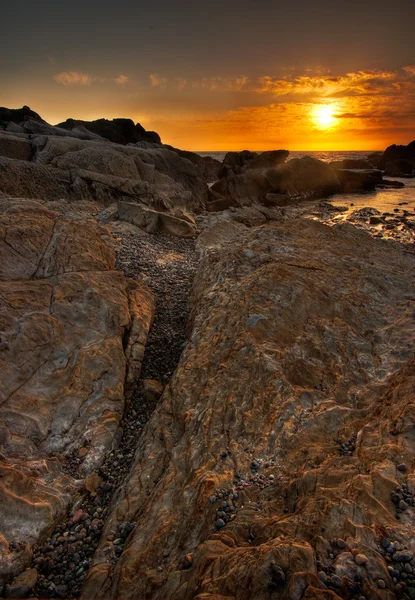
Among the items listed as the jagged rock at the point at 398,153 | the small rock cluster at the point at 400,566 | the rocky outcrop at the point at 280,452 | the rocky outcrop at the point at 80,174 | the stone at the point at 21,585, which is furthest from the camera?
the jagged rock at the point at 398,153

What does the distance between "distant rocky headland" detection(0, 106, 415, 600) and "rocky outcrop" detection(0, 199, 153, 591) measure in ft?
0.12

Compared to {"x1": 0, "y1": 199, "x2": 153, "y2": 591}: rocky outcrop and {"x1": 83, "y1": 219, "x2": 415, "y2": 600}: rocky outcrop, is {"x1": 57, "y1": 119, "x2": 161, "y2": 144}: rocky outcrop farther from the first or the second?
{"x1": 83, "y1": 219, "x2": 415, "y2": 600}: rocky outcrop

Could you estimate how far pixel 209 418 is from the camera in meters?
6.97

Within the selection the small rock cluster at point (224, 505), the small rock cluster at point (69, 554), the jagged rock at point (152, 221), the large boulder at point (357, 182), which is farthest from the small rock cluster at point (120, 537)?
the large boulder at point (357, 182)

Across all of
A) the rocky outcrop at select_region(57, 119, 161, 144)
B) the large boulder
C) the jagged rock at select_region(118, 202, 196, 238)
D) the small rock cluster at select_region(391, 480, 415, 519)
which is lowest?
the small rock cluster at select_region(391, 480, 415, 519)

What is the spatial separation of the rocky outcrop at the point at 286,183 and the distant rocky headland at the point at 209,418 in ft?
127

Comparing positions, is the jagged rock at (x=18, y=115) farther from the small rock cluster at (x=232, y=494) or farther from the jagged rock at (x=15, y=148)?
the small rock cluster at (x=232, y=494)

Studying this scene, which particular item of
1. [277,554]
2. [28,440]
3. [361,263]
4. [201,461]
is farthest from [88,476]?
[361,263]

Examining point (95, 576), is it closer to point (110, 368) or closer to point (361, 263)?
point (110, 368)

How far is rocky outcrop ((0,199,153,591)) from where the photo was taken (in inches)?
252

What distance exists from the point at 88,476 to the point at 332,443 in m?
4.92

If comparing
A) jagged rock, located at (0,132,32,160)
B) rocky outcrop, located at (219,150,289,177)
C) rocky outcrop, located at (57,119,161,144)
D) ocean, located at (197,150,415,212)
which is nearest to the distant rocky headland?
jagged rock, located at (0,132,32,160)

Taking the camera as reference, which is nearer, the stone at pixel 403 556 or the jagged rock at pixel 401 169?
the stone at pixel 403 556

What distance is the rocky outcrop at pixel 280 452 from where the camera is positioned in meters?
3.79
